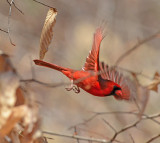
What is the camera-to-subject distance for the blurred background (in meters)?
5.92

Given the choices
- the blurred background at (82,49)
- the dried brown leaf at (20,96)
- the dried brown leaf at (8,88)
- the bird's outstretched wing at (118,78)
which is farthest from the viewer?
the blurred background at (82,49)

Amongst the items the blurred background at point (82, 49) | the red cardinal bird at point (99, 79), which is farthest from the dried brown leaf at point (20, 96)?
the blurred background at point (82, 49)

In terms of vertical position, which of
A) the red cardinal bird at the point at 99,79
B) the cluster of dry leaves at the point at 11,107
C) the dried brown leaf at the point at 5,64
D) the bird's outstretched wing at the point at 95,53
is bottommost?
the cluster of dry leaves at the point at 11,107

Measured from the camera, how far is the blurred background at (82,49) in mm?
5922

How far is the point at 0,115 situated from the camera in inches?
55.5

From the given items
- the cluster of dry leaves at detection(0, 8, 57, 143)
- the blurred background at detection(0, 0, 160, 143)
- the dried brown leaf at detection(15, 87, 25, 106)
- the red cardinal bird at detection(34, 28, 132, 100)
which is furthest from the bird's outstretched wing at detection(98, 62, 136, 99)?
the blurred background at detection(0, 0, 160, 143)

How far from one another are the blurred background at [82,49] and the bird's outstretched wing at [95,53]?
117 inches

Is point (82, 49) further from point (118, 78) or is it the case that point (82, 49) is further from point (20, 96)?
point (20, 96)

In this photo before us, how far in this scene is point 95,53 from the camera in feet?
7.16

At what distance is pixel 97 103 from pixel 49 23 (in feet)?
A: 14.5

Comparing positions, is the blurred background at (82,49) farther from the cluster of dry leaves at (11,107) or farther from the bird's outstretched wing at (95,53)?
the cluster of dry leaves at (11,107)

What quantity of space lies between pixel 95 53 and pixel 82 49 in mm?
4975

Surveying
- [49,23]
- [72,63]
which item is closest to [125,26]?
[72,63]

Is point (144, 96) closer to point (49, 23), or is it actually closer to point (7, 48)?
point (49, 23)
